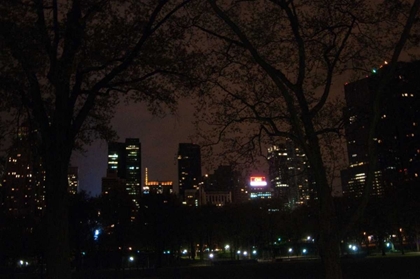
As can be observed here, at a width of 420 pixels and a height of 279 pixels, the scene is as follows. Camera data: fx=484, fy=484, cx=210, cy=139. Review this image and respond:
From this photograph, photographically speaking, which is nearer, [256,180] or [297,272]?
[297,272]

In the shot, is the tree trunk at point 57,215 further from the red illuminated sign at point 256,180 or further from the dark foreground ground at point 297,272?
the dark foreground ground at point 297,272

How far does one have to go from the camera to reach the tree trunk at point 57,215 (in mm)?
13328

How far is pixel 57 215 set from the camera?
530 inches

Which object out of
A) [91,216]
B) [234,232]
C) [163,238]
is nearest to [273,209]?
[234,232]

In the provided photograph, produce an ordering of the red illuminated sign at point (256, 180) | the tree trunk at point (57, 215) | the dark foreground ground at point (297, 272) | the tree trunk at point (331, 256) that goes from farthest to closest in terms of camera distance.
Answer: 1. the dark foreground ground at point (297, 272)
2. the red illuminated sign at point (256, 180)
3. the tree trunk at point (57, 215)
4. the tree trunk at point (331, 256)

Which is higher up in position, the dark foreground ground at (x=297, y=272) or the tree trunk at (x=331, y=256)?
the tree trunk at (x=331, y=256)

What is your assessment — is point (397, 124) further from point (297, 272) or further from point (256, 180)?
point (256, 180)

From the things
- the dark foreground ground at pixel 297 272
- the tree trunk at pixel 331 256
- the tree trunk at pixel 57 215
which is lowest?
the dark foreground ground at pixel 297 272

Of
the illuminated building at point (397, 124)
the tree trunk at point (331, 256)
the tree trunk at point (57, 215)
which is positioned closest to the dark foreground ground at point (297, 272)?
the illuminated building at point (397, 124)

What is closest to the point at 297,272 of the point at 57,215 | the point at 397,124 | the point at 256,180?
the point at 397,124

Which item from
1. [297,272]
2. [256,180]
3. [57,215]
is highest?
[256,180]

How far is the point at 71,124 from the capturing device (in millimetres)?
14984

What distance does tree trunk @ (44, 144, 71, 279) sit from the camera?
43.7 ft

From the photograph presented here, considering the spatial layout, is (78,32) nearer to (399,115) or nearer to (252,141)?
(252,141)
